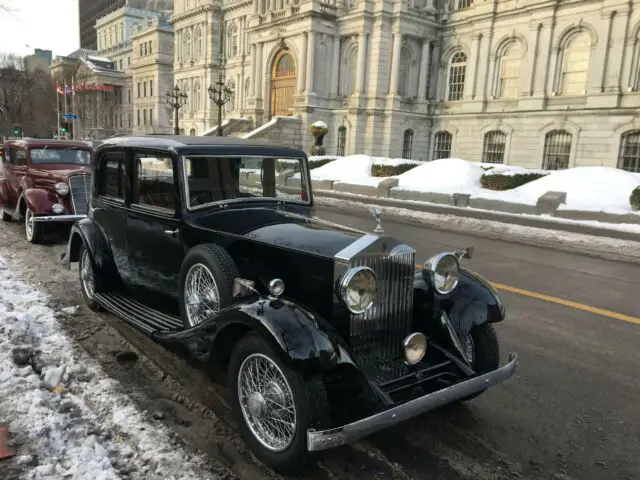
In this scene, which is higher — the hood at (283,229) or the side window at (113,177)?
the side window at (113,177)

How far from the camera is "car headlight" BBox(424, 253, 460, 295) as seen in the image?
373 centimetres

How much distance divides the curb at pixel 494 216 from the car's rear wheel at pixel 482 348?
991 centimetres

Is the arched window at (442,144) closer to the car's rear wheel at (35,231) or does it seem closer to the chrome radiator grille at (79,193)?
the chrome radiator grille at (79,193)

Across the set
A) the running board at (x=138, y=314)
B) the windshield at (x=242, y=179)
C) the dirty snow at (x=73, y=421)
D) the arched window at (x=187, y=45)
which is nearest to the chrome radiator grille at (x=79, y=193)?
the running board at (x=138, y=314)

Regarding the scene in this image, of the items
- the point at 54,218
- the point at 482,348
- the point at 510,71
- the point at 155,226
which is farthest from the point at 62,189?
the point at 510,71

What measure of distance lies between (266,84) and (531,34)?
20.9m

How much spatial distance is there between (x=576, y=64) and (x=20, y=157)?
102 feet

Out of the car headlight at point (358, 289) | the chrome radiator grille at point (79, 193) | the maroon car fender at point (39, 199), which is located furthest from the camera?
the chrome radiator grille at point (79, 193)

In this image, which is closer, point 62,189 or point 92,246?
point 92,246

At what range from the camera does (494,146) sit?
115 ft

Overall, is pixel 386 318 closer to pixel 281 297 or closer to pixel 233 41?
pixel 281 297

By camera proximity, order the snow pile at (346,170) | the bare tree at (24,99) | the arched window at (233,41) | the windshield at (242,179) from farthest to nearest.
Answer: the arched window at (233,41)
the bare tree at (24,99)
the snow pile at (346,170)
the windshield at (242,179)

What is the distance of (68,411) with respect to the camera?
3508 mm

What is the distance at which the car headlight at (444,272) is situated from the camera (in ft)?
12.2
